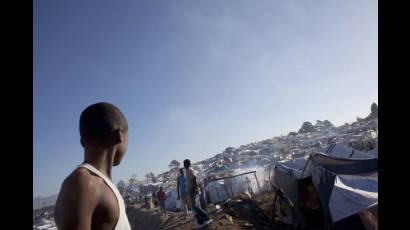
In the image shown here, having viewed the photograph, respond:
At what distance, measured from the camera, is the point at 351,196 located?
26.8ft

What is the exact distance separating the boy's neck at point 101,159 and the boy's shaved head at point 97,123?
2.5 inches

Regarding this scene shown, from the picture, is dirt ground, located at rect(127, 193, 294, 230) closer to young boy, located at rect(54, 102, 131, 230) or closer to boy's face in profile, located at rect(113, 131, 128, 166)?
boy's face in profile, located at rect(113, 131, 128, 166)

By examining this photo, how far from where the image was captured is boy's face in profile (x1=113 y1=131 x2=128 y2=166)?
1.57m

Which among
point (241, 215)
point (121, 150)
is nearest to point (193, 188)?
point (121, 150)

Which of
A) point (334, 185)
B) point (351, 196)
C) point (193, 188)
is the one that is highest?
point (193, 188)

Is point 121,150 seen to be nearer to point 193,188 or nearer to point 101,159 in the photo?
point 101,159

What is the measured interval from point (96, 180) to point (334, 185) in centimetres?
902

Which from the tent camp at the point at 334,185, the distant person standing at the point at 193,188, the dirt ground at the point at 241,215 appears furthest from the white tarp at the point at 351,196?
the distant person standing at the point at 193,188

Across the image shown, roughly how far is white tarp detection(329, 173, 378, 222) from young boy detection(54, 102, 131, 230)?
8289mm

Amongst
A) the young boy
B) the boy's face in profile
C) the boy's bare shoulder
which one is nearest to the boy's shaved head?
the young boy

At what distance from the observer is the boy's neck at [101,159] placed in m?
1.45

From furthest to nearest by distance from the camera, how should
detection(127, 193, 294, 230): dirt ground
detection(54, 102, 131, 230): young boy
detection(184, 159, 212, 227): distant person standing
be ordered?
detection(127, 193, 294, 230): dirt ground < detection(184, 159, 212, 227): distant person standing < detection(54, 102, 131, 230): young boy
